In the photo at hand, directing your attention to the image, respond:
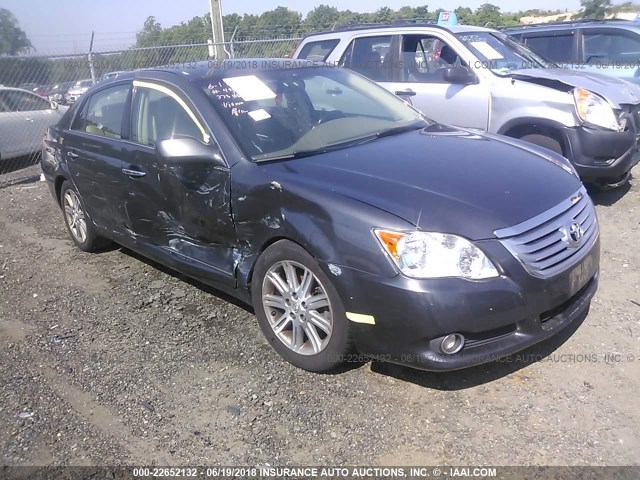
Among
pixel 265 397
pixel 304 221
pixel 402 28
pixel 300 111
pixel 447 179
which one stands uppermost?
pixel 402 28

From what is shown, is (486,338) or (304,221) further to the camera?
(304,221)

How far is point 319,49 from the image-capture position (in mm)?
7770

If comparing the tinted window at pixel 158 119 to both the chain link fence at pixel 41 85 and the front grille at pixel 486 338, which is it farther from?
the chain link fence at pixel 41 85

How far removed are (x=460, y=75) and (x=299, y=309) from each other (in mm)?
4005

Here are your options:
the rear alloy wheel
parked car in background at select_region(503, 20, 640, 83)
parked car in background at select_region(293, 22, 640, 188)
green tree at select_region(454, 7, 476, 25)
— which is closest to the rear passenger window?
parked car in background at select_region(293, 22, 640, 188)

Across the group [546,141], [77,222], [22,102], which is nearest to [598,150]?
[546,141]

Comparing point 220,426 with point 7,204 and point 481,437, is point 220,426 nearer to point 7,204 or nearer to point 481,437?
point 481,437

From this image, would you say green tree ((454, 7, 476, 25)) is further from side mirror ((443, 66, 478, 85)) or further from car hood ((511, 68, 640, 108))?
side mirror ((443, 66, 478, 85))

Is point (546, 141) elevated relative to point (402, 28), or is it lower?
lower

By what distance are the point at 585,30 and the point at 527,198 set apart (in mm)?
6570

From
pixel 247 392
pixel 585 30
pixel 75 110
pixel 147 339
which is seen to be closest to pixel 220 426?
pixel 247 392

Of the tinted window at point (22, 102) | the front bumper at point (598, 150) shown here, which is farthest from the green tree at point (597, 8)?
the tinted window at point (22, 102)

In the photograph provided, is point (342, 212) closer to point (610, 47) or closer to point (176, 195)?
point (176, 195)

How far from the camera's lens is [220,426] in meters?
2.87
